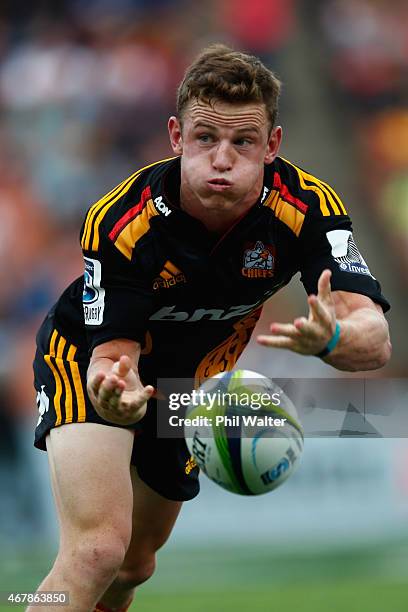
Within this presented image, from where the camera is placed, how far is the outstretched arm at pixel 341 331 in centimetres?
429

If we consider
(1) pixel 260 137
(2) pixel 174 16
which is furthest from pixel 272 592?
(2) pixel 174 16

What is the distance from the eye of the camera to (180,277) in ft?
17.4

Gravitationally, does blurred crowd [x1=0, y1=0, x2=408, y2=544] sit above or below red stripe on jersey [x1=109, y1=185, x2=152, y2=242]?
above

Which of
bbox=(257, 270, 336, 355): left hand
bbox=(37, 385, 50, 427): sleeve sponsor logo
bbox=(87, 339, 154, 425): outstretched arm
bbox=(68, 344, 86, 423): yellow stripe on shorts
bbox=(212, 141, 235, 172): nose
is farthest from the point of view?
bbox=(37, 385, 50, 427): sleeve sponsor logo

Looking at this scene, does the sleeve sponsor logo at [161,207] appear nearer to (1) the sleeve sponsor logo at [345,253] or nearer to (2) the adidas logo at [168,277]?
(2) the adidas logo at [168,277]

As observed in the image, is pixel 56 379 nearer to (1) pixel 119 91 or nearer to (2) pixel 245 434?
(2) pixel 245 434

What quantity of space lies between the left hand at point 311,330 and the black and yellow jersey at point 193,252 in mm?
693

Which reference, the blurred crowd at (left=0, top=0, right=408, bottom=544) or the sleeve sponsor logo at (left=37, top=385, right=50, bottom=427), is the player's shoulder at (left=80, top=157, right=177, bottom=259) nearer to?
the sleeve sponsor logo at (left=37, top=385, right=50, bottom=427)

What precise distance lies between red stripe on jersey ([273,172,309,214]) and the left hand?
90cm

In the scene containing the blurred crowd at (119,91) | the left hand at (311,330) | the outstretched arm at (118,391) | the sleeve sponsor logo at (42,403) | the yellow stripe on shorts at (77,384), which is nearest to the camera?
the left hand at (311,330)

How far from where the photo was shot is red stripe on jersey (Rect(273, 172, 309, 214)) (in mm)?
5258

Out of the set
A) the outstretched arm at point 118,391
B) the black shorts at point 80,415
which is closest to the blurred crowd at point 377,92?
the black shorts at point 80,415

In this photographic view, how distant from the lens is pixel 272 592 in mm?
9320

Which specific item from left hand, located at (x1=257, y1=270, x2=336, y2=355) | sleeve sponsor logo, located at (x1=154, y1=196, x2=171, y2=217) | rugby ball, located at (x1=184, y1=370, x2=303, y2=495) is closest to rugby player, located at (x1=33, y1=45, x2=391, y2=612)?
sleeve sponsor logo, located at (x1=154, y1=196, x2=171, y2=217)
